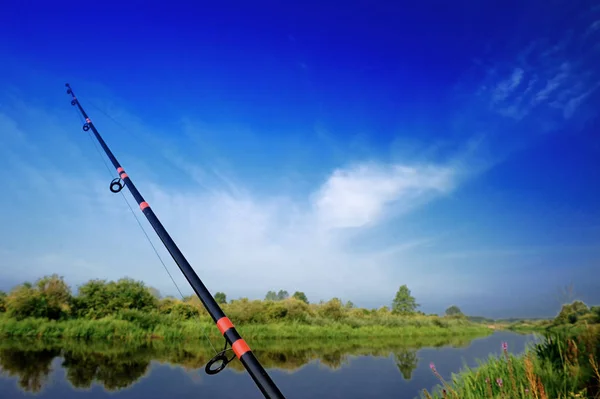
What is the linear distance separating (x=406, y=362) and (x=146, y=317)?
1252cm

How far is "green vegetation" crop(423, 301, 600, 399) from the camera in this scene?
160 inches

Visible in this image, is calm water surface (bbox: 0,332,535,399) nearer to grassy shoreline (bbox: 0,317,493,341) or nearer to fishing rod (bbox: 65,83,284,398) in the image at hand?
grassy shoreline (bbox: 0,317,493,341)

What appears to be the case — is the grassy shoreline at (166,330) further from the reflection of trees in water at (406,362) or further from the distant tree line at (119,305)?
the reflection of trees in water at (406,362)

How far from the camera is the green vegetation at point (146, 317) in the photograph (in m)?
14.8

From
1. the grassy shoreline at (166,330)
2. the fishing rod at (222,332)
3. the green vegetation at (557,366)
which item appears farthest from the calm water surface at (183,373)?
the fishing rod at (222,332)

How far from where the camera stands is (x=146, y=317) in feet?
55.0

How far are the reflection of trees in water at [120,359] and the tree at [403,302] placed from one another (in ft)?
57.1

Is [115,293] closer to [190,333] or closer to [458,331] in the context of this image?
[190,333]

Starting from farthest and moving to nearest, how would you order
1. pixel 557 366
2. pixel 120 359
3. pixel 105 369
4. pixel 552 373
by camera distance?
pixel 120 359 → pixel 105 369 → pixel 557 366 → pixel 552 373

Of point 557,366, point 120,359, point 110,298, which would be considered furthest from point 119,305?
point 557,366

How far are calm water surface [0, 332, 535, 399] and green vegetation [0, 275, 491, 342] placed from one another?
2.75m

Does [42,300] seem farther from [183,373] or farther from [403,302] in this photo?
[403,302]

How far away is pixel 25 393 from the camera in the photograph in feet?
21.2

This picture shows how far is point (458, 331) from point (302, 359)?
78.1 feet
